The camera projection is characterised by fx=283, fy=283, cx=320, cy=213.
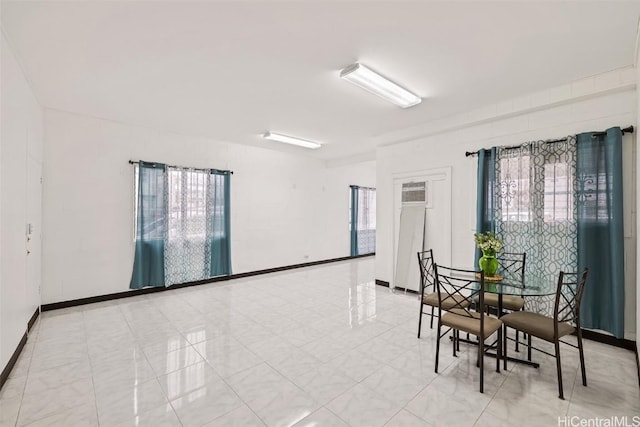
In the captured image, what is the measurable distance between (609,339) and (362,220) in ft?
19.7

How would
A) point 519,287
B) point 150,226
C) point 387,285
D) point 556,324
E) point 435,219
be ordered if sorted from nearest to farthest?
point 556,324
point 519,287
point 435,219
point 150,226
point 387,285

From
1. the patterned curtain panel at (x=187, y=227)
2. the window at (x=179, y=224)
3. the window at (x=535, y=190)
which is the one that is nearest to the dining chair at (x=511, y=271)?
the window at (x=535, y=190)

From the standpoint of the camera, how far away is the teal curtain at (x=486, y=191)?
3.78 meters

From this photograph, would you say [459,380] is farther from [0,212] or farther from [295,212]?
[295,212]

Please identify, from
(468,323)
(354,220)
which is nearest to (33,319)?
(468,323)

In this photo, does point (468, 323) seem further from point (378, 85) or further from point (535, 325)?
point (378, 85)

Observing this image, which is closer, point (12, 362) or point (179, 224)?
point (12, 362)

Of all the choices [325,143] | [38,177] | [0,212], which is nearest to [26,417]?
[0,212]

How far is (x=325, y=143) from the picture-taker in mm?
5809

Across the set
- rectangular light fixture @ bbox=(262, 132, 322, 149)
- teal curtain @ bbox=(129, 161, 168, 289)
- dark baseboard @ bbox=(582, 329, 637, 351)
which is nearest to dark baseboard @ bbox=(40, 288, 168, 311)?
teal curtain @ bbox=(129, 161, 168, 289)

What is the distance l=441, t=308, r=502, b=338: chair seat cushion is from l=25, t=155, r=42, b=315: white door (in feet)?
14.1

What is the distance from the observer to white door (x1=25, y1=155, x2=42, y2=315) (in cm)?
312

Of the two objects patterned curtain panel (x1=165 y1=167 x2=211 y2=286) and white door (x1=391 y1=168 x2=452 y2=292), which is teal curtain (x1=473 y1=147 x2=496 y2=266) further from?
patterned curtain panel (x1=165 y1=167 x2=211 y2=286)

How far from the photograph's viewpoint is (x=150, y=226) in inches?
184
